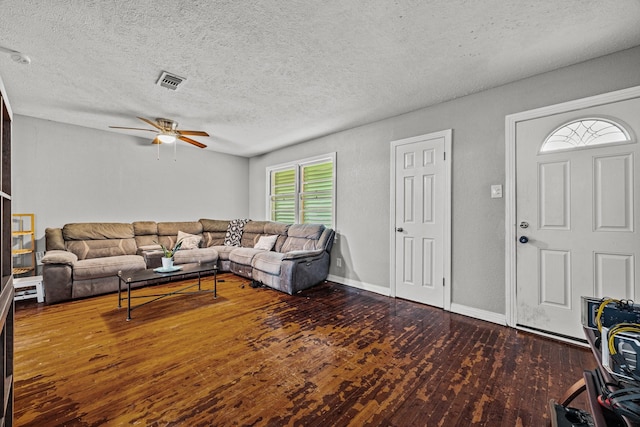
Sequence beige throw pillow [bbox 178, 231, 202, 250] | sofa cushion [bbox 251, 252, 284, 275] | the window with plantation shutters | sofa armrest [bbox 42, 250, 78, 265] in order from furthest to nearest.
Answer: beige throw pillow [bbox 178, 231, 202, 250], the window with plantation shutters, sofa cushion [bbox 251, 252, 284, 275], sofa armrest [bbox 42, 250, 78, 265]

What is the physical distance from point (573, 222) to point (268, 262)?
3500 mm

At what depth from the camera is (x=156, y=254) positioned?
4.29 metres

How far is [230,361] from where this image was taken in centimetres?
207

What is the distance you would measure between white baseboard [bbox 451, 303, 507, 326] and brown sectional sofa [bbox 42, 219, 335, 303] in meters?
1.95

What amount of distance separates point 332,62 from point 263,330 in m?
2.59

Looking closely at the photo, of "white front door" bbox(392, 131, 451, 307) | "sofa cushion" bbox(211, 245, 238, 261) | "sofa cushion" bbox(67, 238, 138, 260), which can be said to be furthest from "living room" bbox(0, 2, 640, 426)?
"sofa cushion" bbox(211, 245, 238, 261)

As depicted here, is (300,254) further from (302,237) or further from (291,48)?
(291,48)

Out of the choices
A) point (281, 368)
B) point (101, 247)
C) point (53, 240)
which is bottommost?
point (281, 368)

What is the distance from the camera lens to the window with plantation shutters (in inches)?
187

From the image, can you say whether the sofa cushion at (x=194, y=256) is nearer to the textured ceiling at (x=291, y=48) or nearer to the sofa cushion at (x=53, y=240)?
the sofa cushion at (x=53, y=240)

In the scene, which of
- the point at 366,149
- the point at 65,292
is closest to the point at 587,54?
the point at 366,149

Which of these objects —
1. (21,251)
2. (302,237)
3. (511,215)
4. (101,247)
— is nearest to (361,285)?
(302,237)

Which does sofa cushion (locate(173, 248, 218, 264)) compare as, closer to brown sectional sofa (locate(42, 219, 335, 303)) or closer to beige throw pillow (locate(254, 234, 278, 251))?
brown sectional sofa (locate(42, 219, 335, 303))


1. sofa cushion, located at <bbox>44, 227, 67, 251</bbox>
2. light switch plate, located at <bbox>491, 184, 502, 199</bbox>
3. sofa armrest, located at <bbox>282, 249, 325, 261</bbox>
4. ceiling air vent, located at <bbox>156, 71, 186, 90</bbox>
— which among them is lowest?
sofa armrest, located at <bbox>282, 249, 325, 261</bbox>
